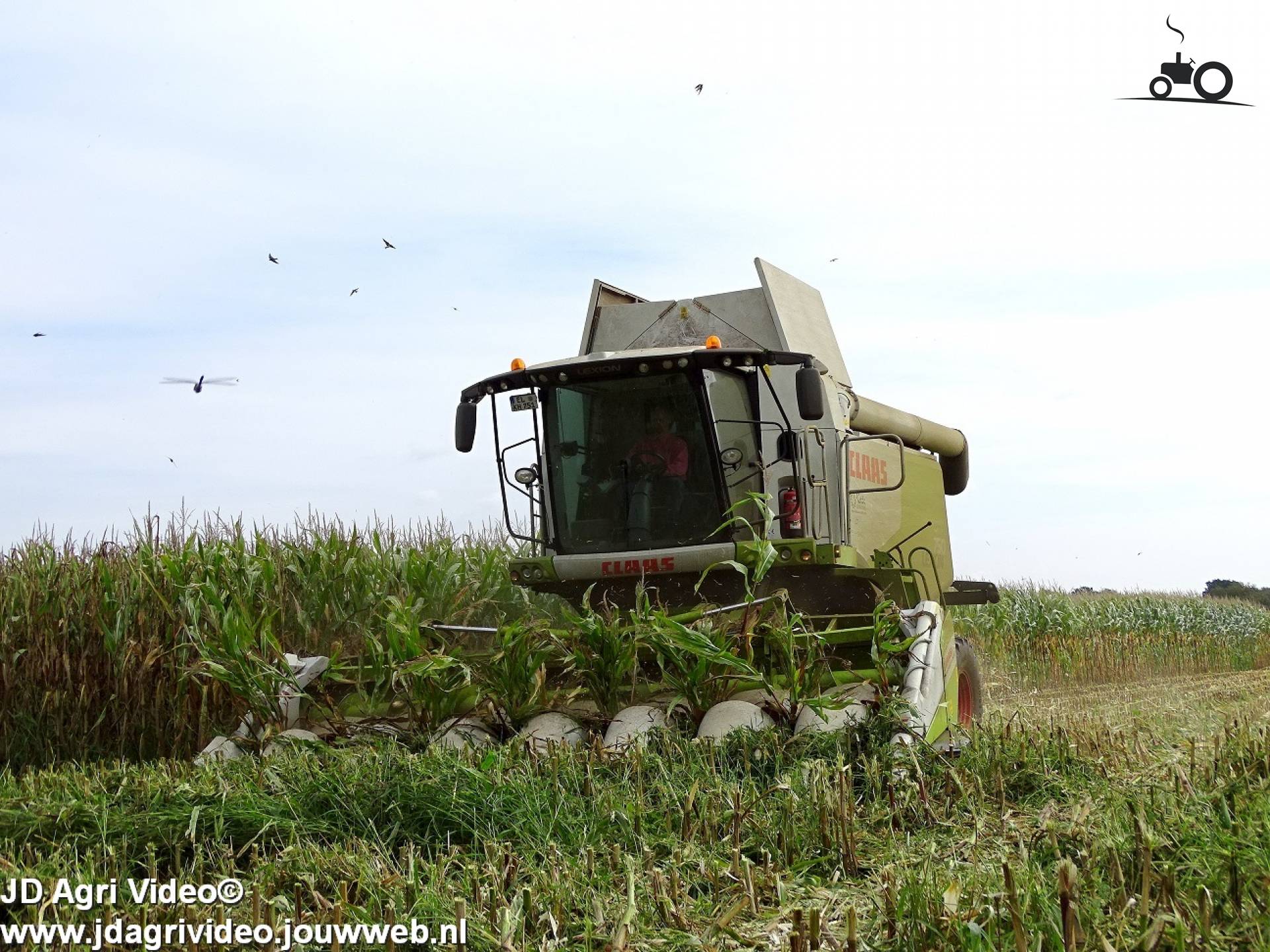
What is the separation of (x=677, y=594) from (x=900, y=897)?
3.71m

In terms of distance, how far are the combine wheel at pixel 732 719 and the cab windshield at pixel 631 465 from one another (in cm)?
→ 167

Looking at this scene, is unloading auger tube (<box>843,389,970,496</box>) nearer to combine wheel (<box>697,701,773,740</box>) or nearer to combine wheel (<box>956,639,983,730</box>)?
combine wheel (<box>956,639,983,730</box>)

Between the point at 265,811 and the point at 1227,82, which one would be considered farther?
the point at 1227,82

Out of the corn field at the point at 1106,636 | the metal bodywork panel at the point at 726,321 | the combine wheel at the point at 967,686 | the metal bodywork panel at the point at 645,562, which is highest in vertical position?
the metal bodywork panel at the point at 726,321

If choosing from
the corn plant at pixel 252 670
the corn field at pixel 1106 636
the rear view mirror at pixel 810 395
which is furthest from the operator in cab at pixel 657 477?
the corn field at pixel 1106 636

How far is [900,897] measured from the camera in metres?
2.50

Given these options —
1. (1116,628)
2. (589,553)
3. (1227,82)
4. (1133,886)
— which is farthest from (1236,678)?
(1133,886)

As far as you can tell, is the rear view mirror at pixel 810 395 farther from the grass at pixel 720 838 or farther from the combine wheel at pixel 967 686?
the grass at pixel 720 838

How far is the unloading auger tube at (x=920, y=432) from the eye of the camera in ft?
25.0

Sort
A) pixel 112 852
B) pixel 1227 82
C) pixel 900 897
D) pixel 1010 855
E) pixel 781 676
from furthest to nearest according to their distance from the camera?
pixel 1227 82 → pixel 781 676 → pixel 112 852 → pixel 1010 855 → pixel 900 897

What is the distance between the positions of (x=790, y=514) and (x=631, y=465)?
887 mm

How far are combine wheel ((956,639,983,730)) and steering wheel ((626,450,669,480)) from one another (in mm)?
1847

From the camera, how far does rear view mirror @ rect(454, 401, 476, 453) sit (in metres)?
6.58

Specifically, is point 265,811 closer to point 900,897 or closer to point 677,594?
point 900,897
